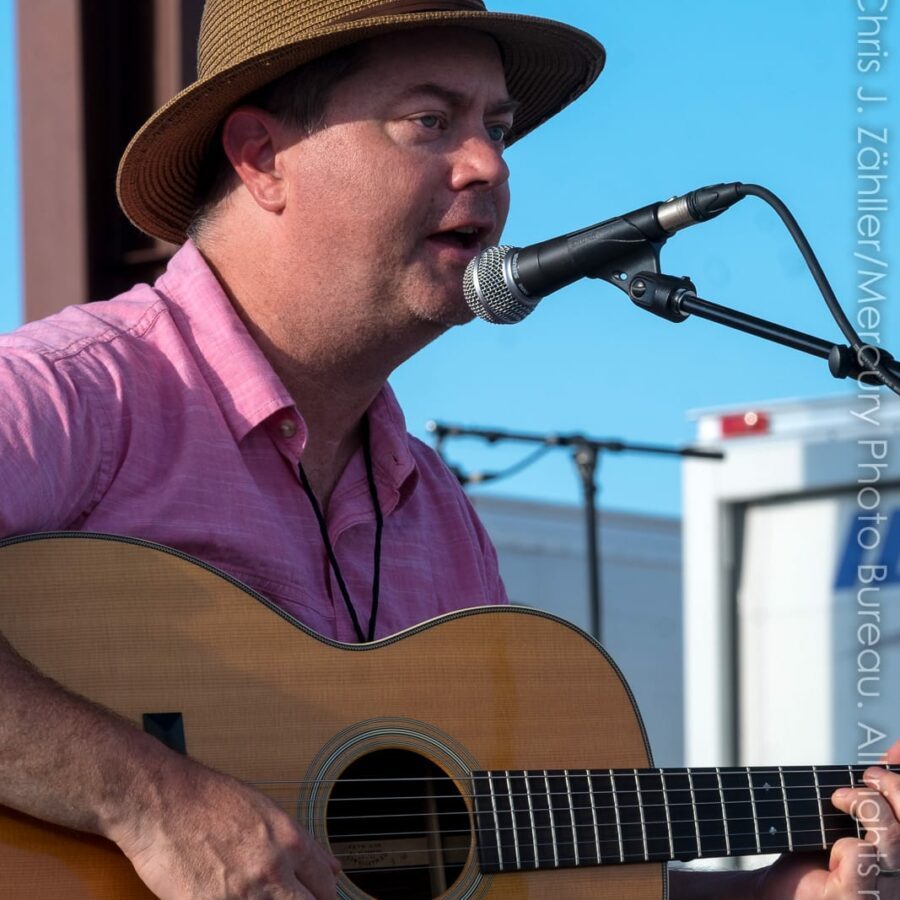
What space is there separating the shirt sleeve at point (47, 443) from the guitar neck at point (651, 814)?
2.67 feet

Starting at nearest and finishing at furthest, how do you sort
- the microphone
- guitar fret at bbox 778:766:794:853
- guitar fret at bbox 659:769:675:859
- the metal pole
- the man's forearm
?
the man's forearm
the microphone
guitar fret at bbox 659:769:675:859
guitar fret at bbox 778:766:794:853
the metal pole

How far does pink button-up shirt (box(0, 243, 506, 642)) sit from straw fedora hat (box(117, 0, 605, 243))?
0.72 feet

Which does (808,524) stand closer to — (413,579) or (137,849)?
(413,579)

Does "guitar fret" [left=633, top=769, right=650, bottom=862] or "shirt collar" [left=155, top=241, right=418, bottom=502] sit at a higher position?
"shirt collar" [left=155, top=241, right=418, bottom=502]

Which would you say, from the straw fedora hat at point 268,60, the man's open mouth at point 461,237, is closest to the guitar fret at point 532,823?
the man's open mouth at point 461,237

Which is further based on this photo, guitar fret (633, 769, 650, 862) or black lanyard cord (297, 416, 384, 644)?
black lanyard cord (297, 416, 384, 644)

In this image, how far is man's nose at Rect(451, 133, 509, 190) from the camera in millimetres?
2986

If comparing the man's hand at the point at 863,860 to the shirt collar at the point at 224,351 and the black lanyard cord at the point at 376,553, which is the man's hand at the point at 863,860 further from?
the shirt collar at the point at 224,351

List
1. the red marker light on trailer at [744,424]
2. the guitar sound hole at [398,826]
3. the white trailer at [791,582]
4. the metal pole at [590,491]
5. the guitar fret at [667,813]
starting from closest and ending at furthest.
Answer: the guitar sound hole at [398,826], the guitar fret at [667,813], the white trailer at [791,582], the red marker light on trailer at [744,424], the metal pole at [590,491]

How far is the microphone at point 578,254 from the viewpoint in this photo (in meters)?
2.47

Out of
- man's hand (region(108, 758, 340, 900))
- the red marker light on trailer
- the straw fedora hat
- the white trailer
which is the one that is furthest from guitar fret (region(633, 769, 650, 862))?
the red marker light on trailer

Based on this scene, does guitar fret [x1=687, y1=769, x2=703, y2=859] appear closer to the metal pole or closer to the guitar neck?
the guitar neck

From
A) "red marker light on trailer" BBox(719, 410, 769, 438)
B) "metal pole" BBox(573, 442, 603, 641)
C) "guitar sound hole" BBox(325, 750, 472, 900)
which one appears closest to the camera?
"guitar sound hole" BBox(325, 750, 472, 900)

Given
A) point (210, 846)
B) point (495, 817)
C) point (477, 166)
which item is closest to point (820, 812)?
point (495, 817)
